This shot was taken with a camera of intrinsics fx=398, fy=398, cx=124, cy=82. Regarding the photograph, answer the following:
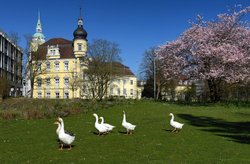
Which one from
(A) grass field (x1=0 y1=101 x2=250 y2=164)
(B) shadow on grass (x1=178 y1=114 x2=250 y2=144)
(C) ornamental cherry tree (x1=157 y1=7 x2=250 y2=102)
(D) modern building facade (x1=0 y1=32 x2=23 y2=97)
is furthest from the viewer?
(D) modern building facade (x1=0 y1=32 x2=23 y2=97)

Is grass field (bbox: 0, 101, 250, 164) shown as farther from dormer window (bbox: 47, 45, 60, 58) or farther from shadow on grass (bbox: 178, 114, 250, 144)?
dormer window (bbox: 47, 45, 60, 58)

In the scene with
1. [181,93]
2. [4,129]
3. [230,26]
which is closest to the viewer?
[4,129]

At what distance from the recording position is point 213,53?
4425cm

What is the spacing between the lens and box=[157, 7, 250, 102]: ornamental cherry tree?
44.0 meters

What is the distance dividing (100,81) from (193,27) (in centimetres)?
2539

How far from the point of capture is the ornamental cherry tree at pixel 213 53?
144 feet

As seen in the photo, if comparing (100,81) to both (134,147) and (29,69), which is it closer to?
(29,69)

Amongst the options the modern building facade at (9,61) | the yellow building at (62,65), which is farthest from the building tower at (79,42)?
the modern building facade at (9,61)

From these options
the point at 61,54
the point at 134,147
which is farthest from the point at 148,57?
the point at 134,147

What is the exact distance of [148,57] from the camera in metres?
82.8

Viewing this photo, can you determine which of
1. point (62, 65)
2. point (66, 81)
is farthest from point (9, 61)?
point (66, 81)

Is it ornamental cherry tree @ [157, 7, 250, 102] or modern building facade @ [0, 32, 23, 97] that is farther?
modern building facade @ [0, 32, 23, 97]

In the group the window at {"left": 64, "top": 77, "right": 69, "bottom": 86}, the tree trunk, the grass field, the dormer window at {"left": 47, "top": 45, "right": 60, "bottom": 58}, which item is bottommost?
the grass field

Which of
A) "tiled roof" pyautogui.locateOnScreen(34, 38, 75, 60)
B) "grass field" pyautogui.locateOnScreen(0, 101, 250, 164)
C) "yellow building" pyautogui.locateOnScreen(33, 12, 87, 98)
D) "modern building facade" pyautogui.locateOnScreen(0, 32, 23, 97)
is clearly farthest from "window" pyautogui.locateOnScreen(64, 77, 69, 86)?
"grass field" pyautogui.locateOnScreen(0, 101, 250, 164)
